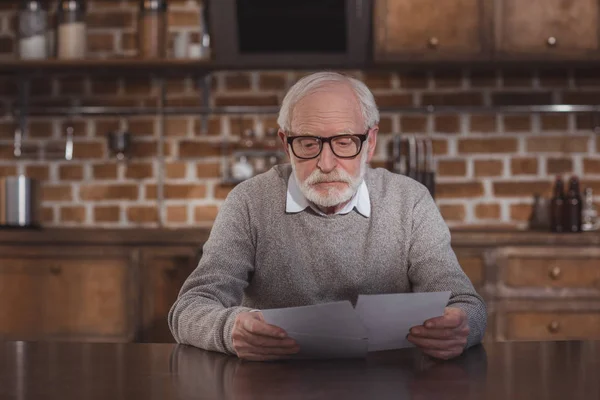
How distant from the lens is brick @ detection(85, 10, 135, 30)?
3705 mm

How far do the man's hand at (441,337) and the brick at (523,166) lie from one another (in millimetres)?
2289

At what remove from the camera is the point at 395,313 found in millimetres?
1380

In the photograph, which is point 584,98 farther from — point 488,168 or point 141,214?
point 141,214

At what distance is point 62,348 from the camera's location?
1.48 meters

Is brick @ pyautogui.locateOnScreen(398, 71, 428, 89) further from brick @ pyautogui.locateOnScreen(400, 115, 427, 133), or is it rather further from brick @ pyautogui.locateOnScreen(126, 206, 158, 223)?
brick @ pyautogui.locateOnScreen(126, 206, 158, 223)

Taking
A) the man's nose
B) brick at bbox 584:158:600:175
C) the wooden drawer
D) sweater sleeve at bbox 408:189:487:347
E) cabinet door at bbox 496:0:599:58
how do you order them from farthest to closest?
brick at bbox 584:158:600:175
cabinet door at bbox 496:0:599:58
the wooden drawer
the man's nose
sweater sleeve at bbox 408:189:487:347

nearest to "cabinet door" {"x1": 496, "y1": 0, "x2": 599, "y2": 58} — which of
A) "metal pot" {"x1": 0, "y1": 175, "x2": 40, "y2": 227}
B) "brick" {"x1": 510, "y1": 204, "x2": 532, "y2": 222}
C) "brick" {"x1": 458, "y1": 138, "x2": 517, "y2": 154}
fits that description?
"brick" {"x1": 458, "y1": 138, "x2": 517, "y2": 154}

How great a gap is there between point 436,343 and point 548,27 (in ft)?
7.34

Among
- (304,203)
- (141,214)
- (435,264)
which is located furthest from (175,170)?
(435,264)

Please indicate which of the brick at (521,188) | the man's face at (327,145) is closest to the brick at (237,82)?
the brick at (521,188)

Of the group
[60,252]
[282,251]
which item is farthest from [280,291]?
[60,252]

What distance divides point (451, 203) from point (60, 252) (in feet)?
5.33

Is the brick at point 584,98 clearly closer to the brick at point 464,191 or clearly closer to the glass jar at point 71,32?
the brick at point 464,191

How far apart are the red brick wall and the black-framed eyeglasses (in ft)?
5.80
